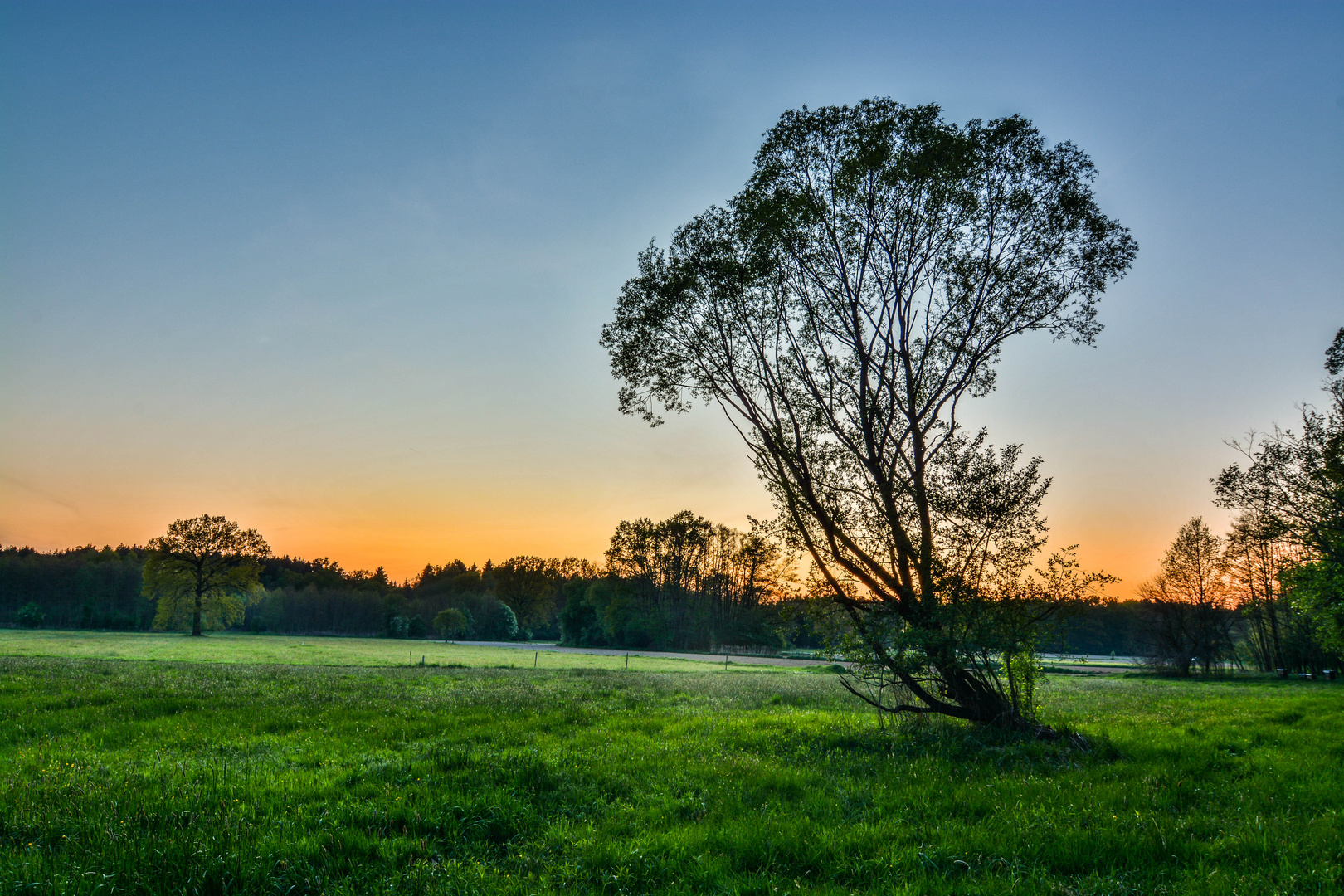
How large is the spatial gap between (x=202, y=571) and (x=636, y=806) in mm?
105821

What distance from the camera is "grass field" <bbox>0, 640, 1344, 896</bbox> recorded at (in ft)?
19.1

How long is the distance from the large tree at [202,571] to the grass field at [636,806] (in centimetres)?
9027

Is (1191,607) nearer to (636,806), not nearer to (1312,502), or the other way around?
(1312,502)

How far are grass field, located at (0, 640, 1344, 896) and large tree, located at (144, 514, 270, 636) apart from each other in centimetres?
9027

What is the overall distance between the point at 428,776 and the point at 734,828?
440 centimetres

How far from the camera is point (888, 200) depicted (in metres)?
15.2

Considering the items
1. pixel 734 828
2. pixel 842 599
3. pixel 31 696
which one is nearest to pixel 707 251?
pixel 842 599

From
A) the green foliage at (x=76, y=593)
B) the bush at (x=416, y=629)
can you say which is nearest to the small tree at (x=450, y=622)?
the bush at (x=416, y=629)

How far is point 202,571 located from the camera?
89.2 m

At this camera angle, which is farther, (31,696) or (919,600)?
(31,696)

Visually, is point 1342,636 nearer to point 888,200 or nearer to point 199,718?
point 888,200

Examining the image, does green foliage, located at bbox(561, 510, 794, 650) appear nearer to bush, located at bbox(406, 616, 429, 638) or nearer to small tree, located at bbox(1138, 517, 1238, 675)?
bush, located at bbox(406, 616, 429, 638)

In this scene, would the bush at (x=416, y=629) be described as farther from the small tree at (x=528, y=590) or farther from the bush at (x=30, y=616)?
the bush at (x=30, y=616)

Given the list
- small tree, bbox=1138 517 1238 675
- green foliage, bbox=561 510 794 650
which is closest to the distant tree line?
green foliage, bbox=561 510 794 650
